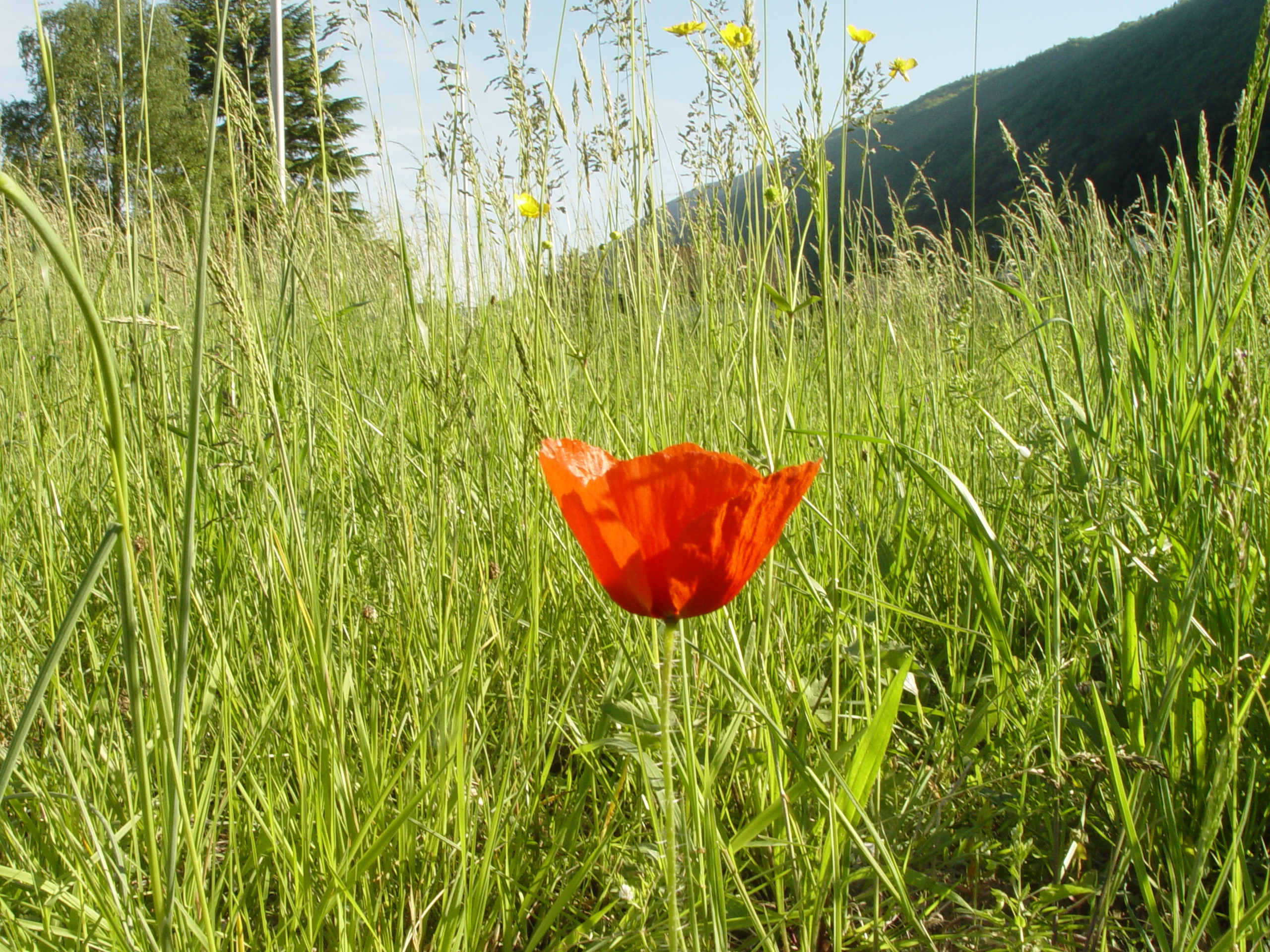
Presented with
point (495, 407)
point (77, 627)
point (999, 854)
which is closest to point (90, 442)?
point (77, 627)

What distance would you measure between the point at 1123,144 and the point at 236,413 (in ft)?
89.3

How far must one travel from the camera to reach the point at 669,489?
0.67 m

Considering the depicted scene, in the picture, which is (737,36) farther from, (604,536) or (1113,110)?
(1113,110)

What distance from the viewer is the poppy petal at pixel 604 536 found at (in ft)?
2.06

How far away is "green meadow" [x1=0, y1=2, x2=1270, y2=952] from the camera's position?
75cm

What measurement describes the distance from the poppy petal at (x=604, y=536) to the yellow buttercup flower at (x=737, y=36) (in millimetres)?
692

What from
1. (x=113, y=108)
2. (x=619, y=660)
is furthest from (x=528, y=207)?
(x=113, y=108)

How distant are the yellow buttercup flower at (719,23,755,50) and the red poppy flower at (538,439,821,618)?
66 centimetres

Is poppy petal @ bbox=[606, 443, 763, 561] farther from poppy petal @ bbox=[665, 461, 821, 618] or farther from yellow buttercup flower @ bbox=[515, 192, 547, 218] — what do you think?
yellow buttercup flower @ bbox=[515, 192, 547, 218]

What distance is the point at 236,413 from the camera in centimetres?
86

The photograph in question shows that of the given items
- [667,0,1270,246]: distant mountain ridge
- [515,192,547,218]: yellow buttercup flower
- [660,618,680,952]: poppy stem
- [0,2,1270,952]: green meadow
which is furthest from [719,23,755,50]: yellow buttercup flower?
[667,0,1270,246]: distant mountain ridge

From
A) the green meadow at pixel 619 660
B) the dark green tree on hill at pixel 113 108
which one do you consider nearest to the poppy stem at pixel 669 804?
the green meadow at pixel 619 660

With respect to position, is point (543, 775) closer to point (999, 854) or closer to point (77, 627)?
point (999, 854)

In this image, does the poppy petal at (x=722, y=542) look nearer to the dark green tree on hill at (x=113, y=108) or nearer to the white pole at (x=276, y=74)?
the dark green tree on hill at (x=113, y=108)
